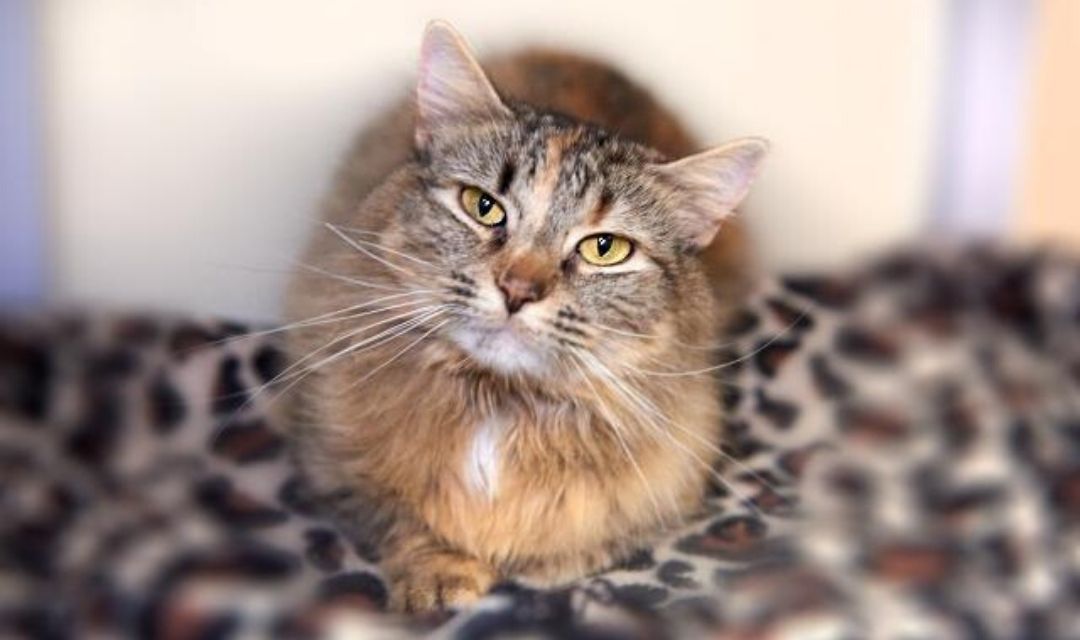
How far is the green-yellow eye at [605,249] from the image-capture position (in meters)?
0.99

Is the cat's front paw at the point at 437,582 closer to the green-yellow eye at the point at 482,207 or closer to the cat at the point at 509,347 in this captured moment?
the cat at the point at 509,347

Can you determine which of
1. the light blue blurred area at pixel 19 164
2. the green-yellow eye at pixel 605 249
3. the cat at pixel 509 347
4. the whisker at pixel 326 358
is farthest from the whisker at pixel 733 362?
the light blue blurred area at pixel 19 164

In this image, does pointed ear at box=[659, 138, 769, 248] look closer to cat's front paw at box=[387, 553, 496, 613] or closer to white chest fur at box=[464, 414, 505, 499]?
white chest fur at box=[464, 414, 505, 499]

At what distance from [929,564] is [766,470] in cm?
30

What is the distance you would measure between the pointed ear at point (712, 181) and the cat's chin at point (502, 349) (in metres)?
0.23

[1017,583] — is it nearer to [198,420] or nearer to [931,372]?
[931,372]

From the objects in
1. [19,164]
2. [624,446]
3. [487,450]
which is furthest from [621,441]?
[19,164]

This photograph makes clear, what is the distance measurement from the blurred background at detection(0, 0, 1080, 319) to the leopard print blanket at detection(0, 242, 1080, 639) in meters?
0.05

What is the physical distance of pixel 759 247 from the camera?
4.14ft

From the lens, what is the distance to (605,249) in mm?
1010

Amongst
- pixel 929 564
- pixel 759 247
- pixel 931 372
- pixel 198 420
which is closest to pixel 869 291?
pixel 931 372

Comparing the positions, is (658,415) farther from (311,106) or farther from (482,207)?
(311,106)

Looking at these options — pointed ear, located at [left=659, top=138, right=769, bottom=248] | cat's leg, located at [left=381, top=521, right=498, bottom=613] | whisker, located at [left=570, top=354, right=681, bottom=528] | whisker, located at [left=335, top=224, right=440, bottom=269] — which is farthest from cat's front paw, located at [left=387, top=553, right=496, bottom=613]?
pointed ear, located at [left=659, top=138, right=769, bottom=248]

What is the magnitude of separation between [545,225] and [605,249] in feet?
0.24
